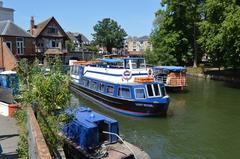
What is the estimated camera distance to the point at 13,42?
1903 inches

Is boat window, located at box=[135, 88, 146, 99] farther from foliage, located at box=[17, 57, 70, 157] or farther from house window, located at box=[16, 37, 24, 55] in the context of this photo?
house window, located at box=[16, 37, 24, 55]

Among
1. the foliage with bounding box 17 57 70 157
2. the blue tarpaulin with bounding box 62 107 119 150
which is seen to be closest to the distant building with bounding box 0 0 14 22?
the blue tarpaulin with bounding box 62 107 119 150

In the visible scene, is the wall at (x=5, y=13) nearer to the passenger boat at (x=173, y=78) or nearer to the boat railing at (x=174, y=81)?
the passenger boat at (x=173, y=78)

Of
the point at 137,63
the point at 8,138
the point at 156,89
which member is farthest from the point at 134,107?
the point at 8,138

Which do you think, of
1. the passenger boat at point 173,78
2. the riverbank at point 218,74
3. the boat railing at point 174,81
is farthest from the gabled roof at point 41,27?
the boat railing at point 174,81

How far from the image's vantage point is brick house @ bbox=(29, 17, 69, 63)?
6462cm

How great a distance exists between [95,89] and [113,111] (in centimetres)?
497

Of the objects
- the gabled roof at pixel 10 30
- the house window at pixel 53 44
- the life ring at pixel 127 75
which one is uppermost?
the gabled roof at pixel 10 30

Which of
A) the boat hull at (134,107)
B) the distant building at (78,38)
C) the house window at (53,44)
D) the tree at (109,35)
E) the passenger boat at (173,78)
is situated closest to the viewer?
the boat hull at (134,107)

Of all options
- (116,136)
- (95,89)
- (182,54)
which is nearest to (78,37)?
(182,54)

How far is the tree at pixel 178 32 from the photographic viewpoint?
61.9 metres

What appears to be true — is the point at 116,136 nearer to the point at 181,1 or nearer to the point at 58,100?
the point at 58,100

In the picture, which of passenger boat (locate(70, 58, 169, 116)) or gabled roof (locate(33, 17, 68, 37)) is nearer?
passenger boat (locate(70, 58, 169, 116))

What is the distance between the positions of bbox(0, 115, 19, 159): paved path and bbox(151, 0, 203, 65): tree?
46.7 metres
